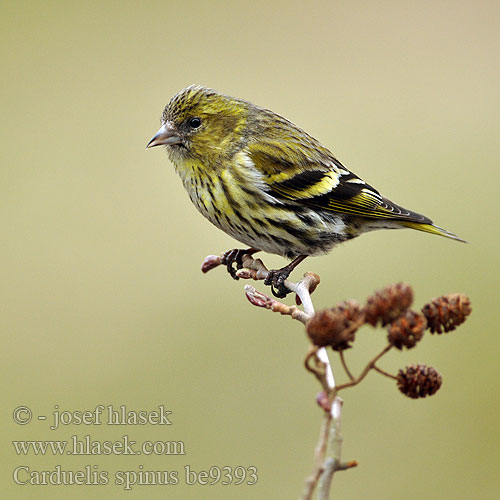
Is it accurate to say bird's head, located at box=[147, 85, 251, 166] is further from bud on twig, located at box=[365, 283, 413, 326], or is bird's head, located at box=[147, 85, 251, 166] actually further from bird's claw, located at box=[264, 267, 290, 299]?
bud on twig, located at box=[365, 283, 413, 326]

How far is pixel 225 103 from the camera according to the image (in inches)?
169

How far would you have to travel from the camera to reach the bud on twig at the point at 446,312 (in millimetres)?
1841

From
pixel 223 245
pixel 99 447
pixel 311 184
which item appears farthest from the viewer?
pixel 223 245

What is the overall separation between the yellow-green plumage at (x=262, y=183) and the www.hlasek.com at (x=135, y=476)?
163 centimetres

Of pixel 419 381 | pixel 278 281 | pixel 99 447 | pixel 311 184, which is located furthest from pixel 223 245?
pixel 419 381

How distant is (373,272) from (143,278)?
7.02ft

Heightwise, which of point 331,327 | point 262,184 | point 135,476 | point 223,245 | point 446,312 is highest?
point 223,245

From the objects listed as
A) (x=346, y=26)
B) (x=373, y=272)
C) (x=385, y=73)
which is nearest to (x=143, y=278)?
(x=373, y=272)

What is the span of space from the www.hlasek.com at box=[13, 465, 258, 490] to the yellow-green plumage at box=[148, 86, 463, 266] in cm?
163

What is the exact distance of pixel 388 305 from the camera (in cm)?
164

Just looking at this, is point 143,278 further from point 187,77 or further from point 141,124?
point 187,77

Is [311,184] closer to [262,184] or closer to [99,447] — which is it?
[262,184]

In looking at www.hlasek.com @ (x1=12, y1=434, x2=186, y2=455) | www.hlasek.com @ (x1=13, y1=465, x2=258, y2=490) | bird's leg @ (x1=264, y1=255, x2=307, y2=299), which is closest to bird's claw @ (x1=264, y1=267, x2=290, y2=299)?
bird's leg @ (x1=264, y1=255, x2=307, y2=299)

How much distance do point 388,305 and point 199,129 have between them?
8.69ft
